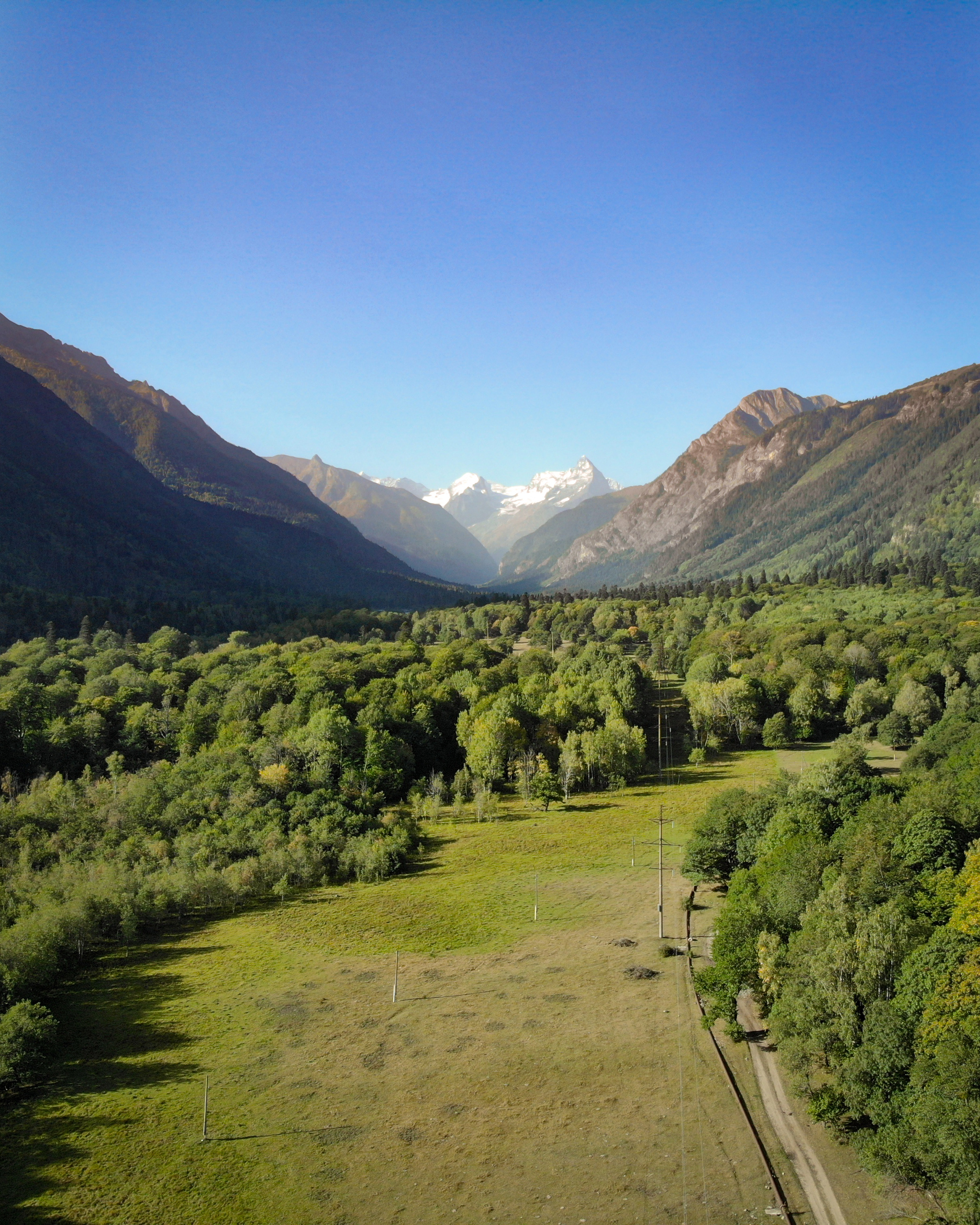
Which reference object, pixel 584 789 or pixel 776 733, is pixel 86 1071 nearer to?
pixel 584 789

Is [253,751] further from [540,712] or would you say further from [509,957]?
[509,957]

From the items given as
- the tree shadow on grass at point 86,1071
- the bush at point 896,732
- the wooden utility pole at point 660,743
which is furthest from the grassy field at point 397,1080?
the bush at point 896,732

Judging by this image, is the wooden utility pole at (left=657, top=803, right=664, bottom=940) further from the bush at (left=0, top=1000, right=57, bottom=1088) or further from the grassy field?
the bush at (left=0, top=1000, right=57, bottom=1088)

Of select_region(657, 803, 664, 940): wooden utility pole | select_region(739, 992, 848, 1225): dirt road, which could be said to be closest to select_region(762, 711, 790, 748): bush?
select_region(657, 803, 664, 940): wooden utility pole

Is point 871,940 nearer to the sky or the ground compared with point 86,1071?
nearer to the sky

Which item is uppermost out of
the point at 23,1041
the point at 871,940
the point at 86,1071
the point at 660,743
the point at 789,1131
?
the point at 871,940

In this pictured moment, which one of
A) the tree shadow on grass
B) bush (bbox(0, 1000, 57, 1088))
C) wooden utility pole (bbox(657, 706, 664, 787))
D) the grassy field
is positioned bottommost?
the tree shadow on grass

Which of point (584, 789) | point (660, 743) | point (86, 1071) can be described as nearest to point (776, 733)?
point (660, 743)

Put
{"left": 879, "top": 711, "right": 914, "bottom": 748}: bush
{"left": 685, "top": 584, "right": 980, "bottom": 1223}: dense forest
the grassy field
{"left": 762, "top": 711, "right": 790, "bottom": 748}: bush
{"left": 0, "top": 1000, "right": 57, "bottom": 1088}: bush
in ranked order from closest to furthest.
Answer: {"left": 685, "top": 584, "right": 980, "bottom": 1223}: dense forest
the grassy field
{"left": 0, "top": 1000, "right": 57, "bottom": 1088}: bush
{"left": 879, "top": 711, "right": 914, "bottom": 748}: bush
{"left": 762, "top": 711, "right": 790, "bottom": 748}: bush
